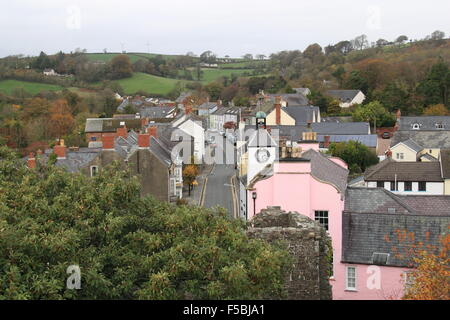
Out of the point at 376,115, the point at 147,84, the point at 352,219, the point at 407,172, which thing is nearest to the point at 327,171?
the point at 352,219

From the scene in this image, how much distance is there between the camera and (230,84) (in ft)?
415

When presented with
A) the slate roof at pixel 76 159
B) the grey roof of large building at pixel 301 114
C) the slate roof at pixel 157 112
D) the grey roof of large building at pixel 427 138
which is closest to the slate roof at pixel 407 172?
the grey roof of large building at pixel 427 138

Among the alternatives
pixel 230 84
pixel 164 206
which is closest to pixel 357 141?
pixel 164 206

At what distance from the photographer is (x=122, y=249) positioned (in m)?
11.6

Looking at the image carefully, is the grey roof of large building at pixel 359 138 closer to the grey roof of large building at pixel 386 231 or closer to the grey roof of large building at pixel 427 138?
the grey roof of large building at pixel 427 138

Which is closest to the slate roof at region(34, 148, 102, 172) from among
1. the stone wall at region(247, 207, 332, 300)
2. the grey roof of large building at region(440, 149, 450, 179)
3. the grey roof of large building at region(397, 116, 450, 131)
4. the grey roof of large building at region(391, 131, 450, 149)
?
the stone wall at region(247, 207, 332, 300)

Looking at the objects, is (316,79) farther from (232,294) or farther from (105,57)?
(232,294)

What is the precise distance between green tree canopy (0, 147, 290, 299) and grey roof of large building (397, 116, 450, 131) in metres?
53.5

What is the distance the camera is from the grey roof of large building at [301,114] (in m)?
67.1

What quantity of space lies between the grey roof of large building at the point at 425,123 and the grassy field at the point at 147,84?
75.6 meters

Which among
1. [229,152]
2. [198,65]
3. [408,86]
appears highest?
[198,65]

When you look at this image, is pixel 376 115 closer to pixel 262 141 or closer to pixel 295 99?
pixel 295 99
